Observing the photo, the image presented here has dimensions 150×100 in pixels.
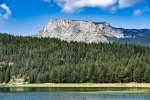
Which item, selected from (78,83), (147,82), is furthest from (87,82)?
(147,82)

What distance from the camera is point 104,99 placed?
80250 mm

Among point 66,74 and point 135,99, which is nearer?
point 135,99

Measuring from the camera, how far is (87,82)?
7530 inches

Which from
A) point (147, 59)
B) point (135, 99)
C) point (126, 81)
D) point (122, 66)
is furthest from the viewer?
point (147, 59)

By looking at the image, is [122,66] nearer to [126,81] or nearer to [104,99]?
[126,81]

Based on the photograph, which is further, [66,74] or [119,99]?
[66,74]

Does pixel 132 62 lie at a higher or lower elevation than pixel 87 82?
higher

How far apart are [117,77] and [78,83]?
90.2 feet

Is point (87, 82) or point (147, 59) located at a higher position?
point (147, 59)

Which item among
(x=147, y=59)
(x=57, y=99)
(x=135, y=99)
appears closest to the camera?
(x=135, y=99)

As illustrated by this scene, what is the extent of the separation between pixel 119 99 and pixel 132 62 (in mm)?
108536

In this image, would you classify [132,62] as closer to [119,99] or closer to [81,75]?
[81,75]

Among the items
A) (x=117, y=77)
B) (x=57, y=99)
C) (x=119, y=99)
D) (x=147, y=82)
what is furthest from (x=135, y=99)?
(x=117, y=77)

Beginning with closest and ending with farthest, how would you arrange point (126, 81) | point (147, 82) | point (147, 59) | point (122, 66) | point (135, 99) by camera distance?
point (135, 99) → point (147, 82) → point (126, 81) → point (122, 66) → point (147, 59)
